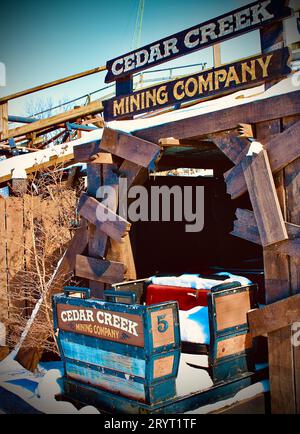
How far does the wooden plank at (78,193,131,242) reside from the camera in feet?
19.6

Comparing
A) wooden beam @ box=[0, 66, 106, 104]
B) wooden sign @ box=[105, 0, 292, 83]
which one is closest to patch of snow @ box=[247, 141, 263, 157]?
wooden sign @ box=[105, 0, 292, 83]

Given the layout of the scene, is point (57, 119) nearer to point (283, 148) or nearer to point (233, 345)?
point (283, 148)

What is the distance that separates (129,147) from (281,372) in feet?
10.1

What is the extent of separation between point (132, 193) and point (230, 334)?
Answer: 2.51 meters

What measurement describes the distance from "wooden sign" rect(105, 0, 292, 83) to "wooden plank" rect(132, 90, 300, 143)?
0.75 metres

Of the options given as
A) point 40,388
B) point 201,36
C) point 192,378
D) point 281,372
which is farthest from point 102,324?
point 201,36

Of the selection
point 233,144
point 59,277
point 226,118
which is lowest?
point 59,277

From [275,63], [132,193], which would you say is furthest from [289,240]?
[132,193]

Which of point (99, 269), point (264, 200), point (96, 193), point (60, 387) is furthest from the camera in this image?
point (96, 193)

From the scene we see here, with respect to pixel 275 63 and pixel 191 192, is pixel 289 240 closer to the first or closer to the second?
pixel 275 63

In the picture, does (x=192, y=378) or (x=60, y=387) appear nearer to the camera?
(x=192, y=378)

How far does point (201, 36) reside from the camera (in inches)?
203

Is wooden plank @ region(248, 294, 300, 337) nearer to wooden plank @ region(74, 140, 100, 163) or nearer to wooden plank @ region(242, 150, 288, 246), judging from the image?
wooden plank @ region(242, 150, 288, 246)

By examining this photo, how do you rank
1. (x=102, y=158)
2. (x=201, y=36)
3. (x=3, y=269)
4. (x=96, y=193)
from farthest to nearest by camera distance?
1. (x=3, y=269)
2. (x=96, y=193)
3. (x=102, y=158)
4. (x=201, y=36)
